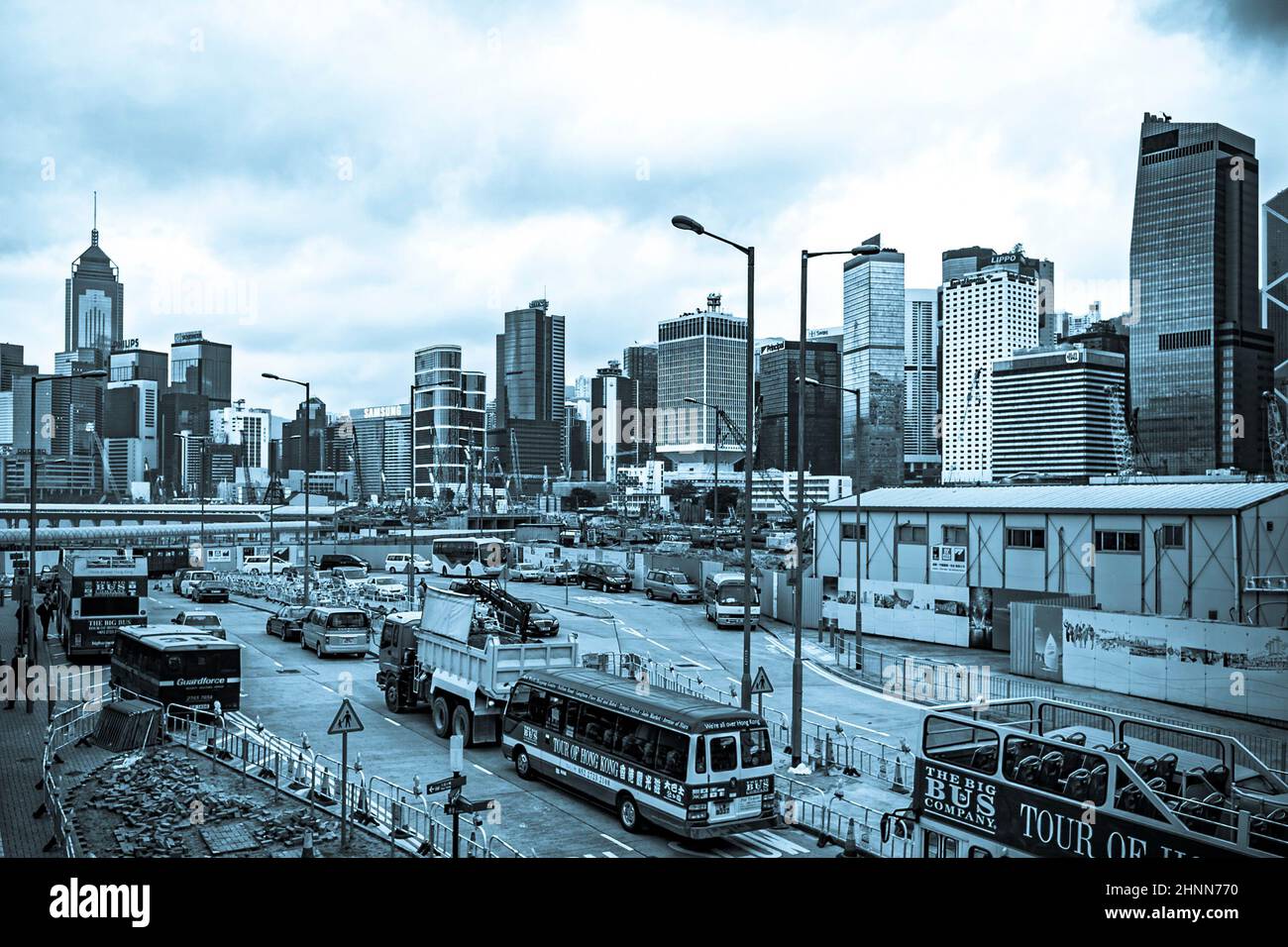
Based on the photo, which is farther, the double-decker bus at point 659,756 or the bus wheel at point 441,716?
the bus wheel at point 441,716

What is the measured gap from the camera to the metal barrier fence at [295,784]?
1416 centimetres

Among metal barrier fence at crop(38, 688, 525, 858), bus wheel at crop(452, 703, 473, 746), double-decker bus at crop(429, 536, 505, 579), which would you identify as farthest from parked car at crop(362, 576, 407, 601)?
bus wheel at crop(452, 703, 473, 746)

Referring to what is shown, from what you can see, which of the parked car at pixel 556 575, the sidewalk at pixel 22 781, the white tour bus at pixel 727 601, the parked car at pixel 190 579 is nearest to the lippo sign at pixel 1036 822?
the sidewalk at pixel 22 781

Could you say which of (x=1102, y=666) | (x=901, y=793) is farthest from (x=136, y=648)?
(x=1102, y=666)

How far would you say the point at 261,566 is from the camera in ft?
236

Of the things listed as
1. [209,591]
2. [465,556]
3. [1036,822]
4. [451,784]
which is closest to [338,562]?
[465,556]

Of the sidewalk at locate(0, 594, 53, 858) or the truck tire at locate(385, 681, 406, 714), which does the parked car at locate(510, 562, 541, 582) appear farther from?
the sidewalk at locate(0, 594, 53, 858)

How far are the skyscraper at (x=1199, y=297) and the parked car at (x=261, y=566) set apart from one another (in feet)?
250

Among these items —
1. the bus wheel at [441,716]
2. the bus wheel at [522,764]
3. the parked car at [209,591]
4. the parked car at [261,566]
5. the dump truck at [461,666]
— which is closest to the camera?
the bus wheel at [522,764]

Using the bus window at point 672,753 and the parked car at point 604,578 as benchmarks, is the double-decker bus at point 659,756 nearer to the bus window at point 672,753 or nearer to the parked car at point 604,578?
the bus window at point 672,753

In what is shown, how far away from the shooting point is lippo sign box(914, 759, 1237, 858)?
10.1 meters

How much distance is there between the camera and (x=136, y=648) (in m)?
24.4
